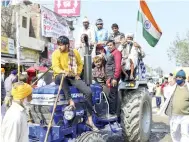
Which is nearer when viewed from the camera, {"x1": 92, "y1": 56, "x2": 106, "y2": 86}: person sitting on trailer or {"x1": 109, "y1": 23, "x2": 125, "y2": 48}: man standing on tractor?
{"x1": 92, "y1": 56, "x2": 106, "y2": 86}: person sitting on trailer

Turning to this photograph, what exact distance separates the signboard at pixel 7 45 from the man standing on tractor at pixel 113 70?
1650 centimetres

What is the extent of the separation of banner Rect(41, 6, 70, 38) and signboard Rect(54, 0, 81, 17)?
2705 millimetres

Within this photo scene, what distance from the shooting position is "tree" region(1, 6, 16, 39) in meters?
24.5

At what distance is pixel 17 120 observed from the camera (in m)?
3.51

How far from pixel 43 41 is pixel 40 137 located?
24211 mm

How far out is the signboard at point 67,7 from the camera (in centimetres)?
3106

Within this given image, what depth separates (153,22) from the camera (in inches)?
357

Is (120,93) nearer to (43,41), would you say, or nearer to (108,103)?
(108,103)

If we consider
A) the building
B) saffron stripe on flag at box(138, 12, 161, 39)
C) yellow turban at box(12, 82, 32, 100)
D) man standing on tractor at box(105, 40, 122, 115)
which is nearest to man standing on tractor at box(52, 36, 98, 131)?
man standing on tractor at box(105, 40, 122, 115)

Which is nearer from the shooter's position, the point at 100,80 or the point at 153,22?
the point at 100,80

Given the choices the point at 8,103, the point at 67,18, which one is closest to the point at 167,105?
the point at 8,103

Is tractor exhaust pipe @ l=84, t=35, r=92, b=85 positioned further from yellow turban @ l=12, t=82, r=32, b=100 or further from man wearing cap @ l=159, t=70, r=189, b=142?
man wearing cap @ l=159, t=70, r=189, b=142

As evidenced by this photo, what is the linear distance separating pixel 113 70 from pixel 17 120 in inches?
126

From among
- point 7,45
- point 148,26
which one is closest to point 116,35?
point 148,26
